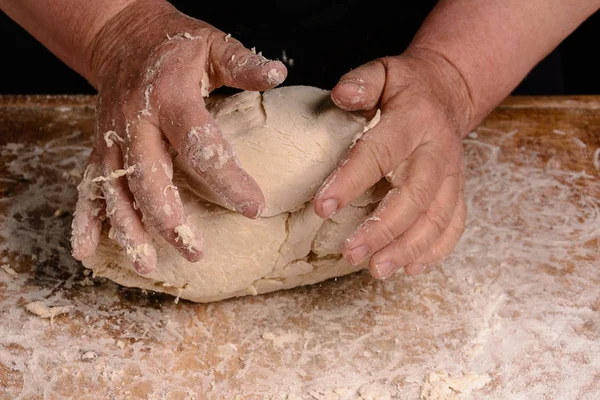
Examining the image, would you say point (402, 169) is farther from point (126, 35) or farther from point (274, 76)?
point (126, 35)

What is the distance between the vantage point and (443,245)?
1.71m

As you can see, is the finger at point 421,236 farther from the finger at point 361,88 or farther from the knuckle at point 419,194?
the finger at point 361,88

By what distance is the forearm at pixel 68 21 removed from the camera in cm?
176

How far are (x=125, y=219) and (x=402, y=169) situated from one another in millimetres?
608

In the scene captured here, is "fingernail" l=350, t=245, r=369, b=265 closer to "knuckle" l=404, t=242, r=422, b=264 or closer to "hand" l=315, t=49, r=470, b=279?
"hand" l=315, t=49, r=470, b=279

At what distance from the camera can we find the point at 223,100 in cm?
175

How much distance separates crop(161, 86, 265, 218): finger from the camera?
1.39 meters

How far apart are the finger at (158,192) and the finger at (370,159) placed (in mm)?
272

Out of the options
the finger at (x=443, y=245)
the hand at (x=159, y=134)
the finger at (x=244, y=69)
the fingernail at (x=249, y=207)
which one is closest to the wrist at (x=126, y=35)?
the hand at (x=159, y=134)

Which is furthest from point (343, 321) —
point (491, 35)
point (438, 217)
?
point (491, 35)

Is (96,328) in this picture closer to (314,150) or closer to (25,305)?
(25,305)

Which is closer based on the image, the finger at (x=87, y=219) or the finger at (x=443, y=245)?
the finger at (x=87, y=219)

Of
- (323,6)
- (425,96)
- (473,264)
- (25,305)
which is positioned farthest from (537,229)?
(25,305)

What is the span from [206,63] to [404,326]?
2.56 ft
